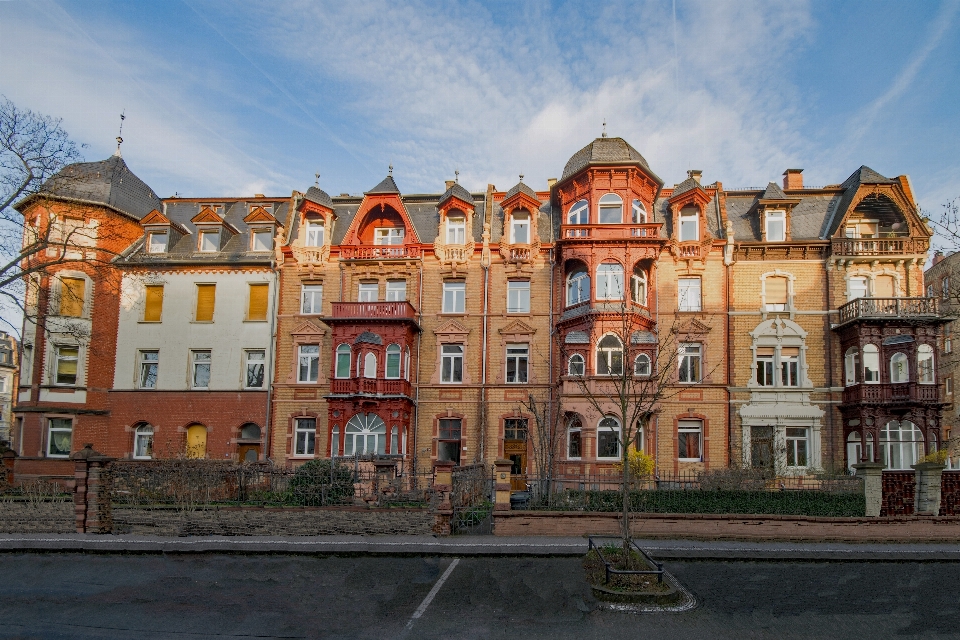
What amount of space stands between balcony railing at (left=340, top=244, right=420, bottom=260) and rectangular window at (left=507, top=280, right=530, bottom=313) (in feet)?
14.7

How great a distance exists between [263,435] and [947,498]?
2488cm

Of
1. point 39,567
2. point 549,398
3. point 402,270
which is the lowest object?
point 39,567

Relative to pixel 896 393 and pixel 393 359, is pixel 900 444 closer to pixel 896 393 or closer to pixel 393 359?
pixel 896 393

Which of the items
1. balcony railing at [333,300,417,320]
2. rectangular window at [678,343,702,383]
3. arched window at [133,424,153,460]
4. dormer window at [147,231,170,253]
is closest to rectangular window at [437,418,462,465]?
balcony railing at [333,300,417,320]

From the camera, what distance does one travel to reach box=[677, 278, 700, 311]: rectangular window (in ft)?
96.0

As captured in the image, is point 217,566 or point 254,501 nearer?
point 217,566

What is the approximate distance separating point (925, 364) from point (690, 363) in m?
9.32

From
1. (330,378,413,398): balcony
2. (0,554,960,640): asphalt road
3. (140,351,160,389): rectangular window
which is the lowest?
(0,554,960,640): asphalt road

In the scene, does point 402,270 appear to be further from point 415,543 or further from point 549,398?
point 415,543

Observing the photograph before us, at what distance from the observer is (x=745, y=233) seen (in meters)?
30.0

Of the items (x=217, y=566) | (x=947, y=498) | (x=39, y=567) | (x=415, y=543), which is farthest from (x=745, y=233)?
(x=39, y=567)

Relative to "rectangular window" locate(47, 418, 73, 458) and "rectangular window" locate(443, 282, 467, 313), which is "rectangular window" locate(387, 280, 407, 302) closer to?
"rectangular window" locate(443, 282, 467, 313)

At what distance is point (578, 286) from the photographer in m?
29.1

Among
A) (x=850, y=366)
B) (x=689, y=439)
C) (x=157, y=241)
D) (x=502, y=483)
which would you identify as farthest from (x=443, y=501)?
(x=157, y=241)
